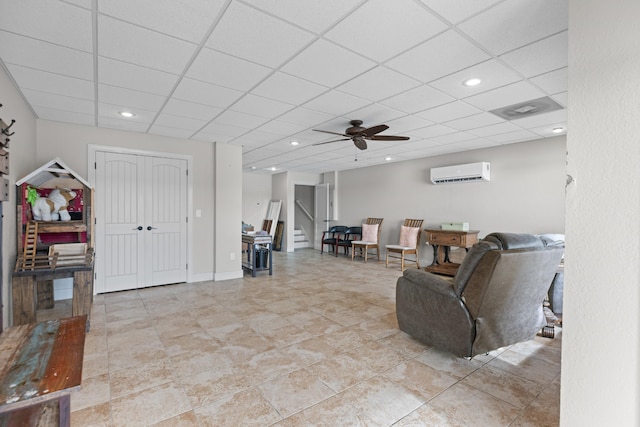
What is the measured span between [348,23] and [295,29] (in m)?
0.34

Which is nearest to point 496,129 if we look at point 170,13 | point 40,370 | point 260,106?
point 260,106

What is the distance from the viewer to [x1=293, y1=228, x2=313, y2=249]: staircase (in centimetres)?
957

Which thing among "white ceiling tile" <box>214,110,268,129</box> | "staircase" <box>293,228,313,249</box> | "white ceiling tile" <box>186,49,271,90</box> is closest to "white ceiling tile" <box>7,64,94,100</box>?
"white ceiling tile" <box>186,49,271,90</box>

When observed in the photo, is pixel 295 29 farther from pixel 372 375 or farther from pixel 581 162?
pixel 372 375

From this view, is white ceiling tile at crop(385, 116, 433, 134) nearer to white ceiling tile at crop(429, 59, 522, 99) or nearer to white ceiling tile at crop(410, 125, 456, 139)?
white ceiling tile at crop(410, 125, 456, 139)

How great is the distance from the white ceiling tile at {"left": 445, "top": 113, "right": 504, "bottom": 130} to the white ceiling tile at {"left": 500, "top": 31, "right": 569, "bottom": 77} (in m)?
1.14

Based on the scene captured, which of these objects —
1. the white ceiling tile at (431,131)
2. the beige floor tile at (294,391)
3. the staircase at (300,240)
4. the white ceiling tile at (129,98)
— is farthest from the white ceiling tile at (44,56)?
the staircase at (300,240)

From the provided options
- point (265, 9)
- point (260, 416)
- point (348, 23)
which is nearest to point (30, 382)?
point (260, 416)

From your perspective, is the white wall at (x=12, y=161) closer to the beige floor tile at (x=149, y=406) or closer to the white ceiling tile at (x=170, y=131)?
the white ceiling tile at (x=170, y=131)

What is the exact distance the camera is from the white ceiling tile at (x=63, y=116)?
3496 mm

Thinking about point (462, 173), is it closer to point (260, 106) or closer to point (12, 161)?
point (260, 106)

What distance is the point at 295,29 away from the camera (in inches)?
77.5

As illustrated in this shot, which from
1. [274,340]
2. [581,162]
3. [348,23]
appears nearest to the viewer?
[581,162]

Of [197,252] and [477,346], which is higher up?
[197,252]
